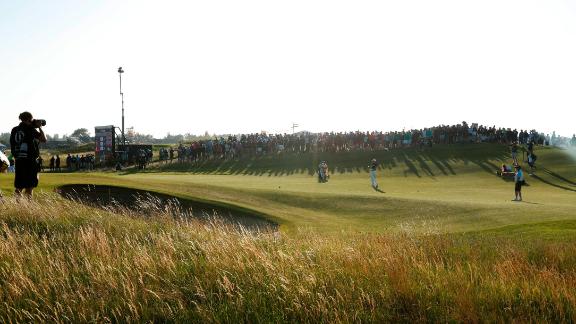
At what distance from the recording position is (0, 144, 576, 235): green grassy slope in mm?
19297

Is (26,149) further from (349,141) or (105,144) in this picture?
(105,144)

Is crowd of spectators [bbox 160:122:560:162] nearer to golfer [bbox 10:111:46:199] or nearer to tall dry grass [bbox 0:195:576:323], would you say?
golfer [bbox 10:111:46:199]

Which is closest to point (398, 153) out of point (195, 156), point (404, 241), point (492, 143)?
point (492, 143)

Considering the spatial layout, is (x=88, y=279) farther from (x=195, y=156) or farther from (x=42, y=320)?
(x=195, y=156)

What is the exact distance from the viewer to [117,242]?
10.2 m

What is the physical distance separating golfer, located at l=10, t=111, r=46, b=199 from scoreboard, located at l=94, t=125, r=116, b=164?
47.6m

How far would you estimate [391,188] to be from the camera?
3553 cm

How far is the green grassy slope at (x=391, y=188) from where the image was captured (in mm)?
19297

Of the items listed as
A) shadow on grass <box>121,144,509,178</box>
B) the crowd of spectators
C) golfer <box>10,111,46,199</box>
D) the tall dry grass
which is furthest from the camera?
the crowd of spectators

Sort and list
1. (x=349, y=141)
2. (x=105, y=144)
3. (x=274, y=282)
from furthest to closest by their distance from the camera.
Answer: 1. (x=105, y=144)
2. (x=349, y=141)
3. (x=274, y=282)

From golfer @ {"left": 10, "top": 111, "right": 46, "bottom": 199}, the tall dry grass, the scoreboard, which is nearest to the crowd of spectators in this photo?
the scoreboard

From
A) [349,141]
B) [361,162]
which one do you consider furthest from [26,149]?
[349,141]

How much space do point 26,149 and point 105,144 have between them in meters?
48.8

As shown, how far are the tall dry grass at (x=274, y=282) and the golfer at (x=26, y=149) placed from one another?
4331 mm
